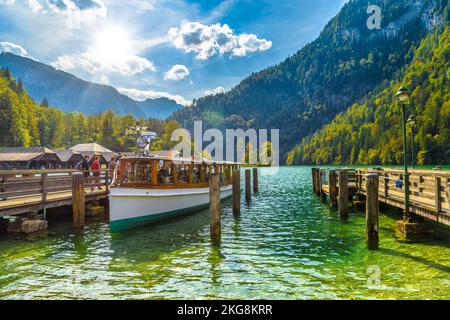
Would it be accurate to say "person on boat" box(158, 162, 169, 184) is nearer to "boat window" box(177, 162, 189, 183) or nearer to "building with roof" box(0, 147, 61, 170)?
"boat window" box(177, 162, 189, 183)

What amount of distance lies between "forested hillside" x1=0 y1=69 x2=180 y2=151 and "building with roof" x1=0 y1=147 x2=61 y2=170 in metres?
27.0

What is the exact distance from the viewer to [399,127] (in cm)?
12312

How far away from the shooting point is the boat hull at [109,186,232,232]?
51.1ft

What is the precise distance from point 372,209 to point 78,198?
1303 centimetres

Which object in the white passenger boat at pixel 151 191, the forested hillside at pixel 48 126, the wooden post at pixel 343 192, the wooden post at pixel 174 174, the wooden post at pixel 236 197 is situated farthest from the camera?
the forested hillside at pixel 48 126

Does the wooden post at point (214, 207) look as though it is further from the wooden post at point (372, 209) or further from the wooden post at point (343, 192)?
the wooden post at point (343, 192)

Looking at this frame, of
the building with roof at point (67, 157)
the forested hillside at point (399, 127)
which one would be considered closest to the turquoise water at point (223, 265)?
the building with roof at point (67, 157)

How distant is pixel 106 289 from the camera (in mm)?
8578

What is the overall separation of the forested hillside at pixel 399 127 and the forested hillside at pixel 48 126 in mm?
78023

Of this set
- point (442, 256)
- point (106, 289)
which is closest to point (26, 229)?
point (106, 289)

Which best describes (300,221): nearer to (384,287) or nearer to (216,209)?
(216,209)

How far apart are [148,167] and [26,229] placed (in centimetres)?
636

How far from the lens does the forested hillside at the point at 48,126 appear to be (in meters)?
80.6

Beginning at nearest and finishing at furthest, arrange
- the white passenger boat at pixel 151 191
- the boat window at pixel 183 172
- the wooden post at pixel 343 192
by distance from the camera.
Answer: the white passenger boat at pixel 151 191
the wooden post at pixel 343 192
the boat window at pixel 183 172
